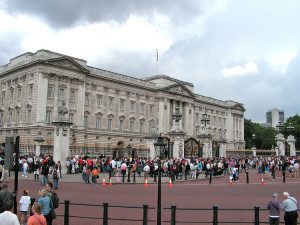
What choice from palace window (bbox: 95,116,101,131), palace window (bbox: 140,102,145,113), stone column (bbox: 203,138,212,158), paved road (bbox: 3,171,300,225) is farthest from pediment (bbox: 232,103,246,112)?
paved road (bbox: 3,171,300,225)

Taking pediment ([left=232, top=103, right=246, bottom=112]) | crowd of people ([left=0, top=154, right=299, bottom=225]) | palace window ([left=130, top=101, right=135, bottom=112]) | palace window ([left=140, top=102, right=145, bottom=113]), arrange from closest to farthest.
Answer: crowd of people ([left=0, top=154, right=299, bottom=225]) → palace window ([left=130, top=101, right=135, bottom=112]) → palace window ([left=140, top=102, right=145, bottom=113]) → pediment ([left=232, top=103, right=246, bottom=112])

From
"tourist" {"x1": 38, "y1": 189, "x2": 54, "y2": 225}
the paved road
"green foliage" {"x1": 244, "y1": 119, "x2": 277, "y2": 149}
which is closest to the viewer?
"tourist" {"x1": 38, "y1": 189, "x2": 54, "y2": 225}

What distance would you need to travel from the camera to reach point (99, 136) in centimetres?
7312

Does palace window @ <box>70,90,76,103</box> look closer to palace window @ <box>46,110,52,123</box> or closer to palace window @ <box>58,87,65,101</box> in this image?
palace window @ <box>58,87,65,101</box>

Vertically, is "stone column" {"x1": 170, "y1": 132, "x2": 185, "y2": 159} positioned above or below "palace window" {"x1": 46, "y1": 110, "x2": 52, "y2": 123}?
below

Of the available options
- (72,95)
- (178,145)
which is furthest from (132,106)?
(178,145)

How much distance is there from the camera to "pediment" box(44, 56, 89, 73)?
62844 mm

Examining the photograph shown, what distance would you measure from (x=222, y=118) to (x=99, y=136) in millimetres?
48462

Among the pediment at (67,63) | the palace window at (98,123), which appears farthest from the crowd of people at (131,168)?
the palace window at (98,123)

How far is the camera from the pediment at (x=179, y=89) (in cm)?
8875

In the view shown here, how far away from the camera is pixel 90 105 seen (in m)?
72.0

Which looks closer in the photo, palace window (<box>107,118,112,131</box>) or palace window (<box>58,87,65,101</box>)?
palace window (<box>58,87,65,101</box>)

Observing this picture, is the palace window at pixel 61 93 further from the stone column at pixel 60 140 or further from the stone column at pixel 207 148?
the stone column at pixel 60 140

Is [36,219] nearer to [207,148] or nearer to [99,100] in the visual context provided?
[207,148]
